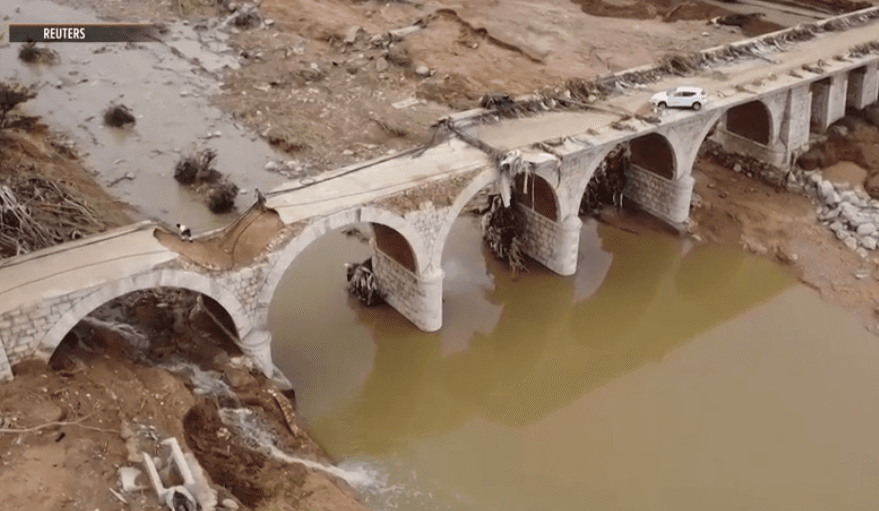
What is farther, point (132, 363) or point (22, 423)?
point (132, 363)

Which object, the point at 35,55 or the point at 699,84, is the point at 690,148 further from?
the point at 35,55

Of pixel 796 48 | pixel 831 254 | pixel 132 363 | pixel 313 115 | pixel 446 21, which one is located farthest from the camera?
pixel 446 21

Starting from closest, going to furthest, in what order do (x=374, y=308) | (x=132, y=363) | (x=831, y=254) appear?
(x=132, y=363)
(x=374, y=308)
(x=831, y=254)

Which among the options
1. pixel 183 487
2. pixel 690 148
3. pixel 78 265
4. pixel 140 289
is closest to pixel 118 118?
pixel 78 265

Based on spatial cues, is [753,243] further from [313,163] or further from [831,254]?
[313,163]

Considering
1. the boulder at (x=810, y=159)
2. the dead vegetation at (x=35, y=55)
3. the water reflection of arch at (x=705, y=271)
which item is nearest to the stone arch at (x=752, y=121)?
the boulder at (x=810, y=159)

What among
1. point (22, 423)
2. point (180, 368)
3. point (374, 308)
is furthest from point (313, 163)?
point (22, 423)

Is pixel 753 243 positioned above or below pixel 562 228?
below
